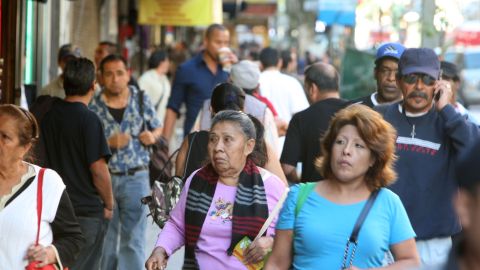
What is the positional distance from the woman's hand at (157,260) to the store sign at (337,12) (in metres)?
24.6

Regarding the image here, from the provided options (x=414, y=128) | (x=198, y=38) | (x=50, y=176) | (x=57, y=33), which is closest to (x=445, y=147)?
(x=414, y=128)

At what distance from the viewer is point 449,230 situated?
5785 millimetres

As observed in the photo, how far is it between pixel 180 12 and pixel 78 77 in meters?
12.3

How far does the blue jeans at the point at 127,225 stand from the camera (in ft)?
28.7

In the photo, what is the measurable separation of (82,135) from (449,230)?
8.96 feet

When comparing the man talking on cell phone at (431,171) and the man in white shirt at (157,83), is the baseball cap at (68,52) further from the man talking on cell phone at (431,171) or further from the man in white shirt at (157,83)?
the man talking on cell phone at (431,171)

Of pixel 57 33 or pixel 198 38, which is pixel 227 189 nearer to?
pixel 57 33

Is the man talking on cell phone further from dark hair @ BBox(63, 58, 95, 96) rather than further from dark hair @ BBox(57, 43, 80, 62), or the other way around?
dark hair @ BBox(57, 43, 80, 62)

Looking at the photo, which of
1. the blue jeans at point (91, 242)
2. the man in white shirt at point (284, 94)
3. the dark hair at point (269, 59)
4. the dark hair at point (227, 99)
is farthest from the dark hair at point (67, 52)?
the dark hair at point (227, 99)

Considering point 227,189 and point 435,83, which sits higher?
point 435,83

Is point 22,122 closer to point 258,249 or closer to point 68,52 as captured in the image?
point 258,249

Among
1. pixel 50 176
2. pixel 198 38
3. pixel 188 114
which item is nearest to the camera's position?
pixel 50 176

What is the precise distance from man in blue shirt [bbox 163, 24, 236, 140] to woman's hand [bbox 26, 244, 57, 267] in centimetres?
540

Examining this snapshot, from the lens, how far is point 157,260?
17.7 feet
